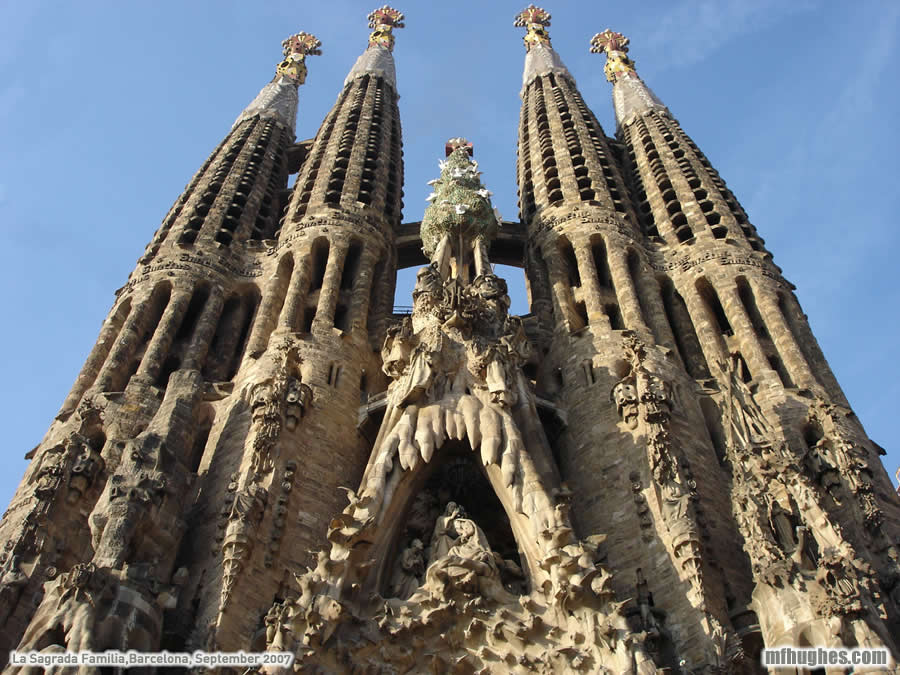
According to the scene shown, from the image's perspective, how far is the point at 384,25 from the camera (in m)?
48.6

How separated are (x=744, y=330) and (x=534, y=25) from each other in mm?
28654

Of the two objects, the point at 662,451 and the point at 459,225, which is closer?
the point at 662,451

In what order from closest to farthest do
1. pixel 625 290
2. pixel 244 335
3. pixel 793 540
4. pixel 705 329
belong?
pixel 793 540, pixel 705 329, pixel 625 290, pixel 244 335

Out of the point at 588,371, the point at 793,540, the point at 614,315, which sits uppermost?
the point at 614,315

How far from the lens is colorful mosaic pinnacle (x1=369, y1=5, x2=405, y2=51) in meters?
47.2

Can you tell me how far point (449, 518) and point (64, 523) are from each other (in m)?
6.77

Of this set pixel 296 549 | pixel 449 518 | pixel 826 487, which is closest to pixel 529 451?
pixel 449 518

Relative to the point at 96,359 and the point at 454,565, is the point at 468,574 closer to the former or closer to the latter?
the point at 454,565

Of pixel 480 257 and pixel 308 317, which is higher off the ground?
pixel 480 257

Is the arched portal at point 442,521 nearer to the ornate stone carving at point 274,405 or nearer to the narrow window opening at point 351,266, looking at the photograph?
the ornate stone carving at point 274,405

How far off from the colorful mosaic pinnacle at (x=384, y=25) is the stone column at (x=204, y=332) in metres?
24.2

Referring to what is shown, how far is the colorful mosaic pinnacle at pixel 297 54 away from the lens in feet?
146

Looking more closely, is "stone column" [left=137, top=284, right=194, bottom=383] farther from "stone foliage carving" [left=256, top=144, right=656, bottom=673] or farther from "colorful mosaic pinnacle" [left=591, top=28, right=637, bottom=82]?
"colorful mosaic pinnacle" [left=591, top=28, right=637, bottom=82]

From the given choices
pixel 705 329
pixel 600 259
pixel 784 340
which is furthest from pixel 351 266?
pixel 784 340
